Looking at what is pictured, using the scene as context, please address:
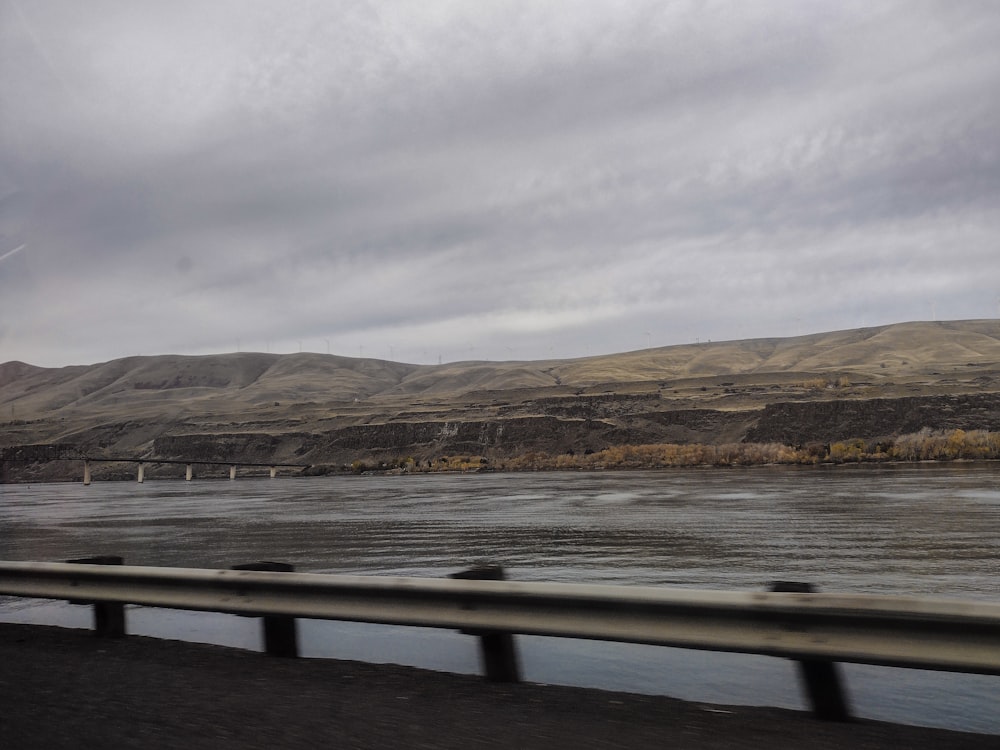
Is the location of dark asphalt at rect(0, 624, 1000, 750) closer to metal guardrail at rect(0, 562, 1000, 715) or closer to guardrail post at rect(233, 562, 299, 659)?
guardrail post at rect(233, 562, 299, 659)

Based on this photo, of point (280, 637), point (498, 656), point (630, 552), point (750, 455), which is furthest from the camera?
point (750, 455)

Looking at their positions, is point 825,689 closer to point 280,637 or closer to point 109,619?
point 280,637

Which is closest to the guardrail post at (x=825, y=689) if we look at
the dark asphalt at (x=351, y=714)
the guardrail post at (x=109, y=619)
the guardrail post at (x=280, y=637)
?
the dark asphalt at (x=351, y=714)

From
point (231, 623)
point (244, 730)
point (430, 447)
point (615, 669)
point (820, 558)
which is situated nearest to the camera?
point (244, 730)

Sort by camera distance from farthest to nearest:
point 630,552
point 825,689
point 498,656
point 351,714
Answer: point 630,552
point 498,656
point 351,714
point 825,689

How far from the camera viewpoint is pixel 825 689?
182 inches

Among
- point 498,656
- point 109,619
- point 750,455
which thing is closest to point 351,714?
point 498,656

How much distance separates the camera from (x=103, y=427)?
6294 inches

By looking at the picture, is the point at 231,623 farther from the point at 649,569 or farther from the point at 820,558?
the point at 820,558

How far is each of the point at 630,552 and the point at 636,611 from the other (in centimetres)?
998

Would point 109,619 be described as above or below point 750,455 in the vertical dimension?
above

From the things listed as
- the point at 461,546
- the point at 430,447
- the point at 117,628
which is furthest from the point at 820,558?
the point at 430,447

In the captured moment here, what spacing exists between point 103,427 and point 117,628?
6665 inches

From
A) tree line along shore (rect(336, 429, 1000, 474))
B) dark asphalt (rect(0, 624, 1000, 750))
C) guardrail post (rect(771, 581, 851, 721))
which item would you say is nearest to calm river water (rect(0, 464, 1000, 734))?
guardrail post (rect(771, 581, 851, 721))
